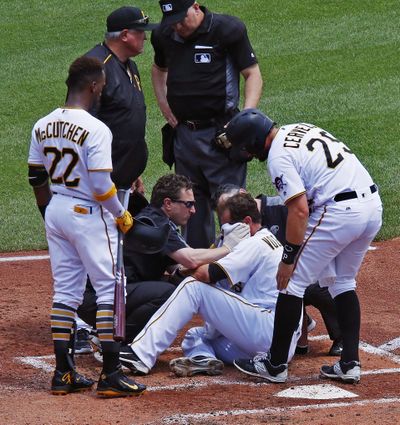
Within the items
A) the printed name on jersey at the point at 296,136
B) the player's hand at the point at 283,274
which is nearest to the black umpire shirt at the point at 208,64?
the printed name on jersey at the point at 296,136

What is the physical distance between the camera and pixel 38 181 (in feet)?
20.8

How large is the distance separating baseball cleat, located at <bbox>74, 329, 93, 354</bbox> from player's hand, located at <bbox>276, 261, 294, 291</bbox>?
1506 millimetres

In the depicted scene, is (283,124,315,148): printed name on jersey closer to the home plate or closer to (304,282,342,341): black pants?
(304,282,342,341): black pants

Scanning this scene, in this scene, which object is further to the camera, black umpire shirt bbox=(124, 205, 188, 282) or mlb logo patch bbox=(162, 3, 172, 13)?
mlb logo patch bbox=(162, 3, 172, 13)

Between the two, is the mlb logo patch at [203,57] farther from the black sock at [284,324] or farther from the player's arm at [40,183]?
the black sock at [284,324]

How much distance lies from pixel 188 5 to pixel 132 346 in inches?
105

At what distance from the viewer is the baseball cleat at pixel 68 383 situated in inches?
237

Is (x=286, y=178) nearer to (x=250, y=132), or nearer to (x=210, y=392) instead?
(x=250, y=132)

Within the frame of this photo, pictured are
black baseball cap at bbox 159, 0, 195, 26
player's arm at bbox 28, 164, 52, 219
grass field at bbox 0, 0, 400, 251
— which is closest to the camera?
player's arm at bbox 28, 164, 52, 219

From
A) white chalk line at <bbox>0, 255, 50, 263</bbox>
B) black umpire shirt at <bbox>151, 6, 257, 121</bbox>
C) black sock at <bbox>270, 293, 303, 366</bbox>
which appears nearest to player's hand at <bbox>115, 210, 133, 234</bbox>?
black sock at <bbox>270, 293, 303, 366</bbox>

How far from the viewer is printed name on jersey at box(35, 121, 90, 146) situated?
5.84 metres

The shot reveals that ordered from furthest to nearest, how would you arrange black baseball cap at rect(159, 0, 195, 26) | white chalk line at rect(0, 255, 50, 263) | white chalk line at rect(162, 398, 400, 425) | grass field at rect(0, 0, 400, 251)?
grass field at rect(0, 0, 400, 251) < white chalk line at rect(0, 255, 50, 263) < black baseball cap at rect(159, 0, 195, 26) < white chalk line at rect(162, 398, 400, 425)

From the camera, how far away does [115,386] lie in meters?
5.95

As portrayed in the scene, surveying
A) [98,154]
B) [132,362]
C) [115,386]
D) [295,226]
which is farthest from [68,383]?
[295,226]
